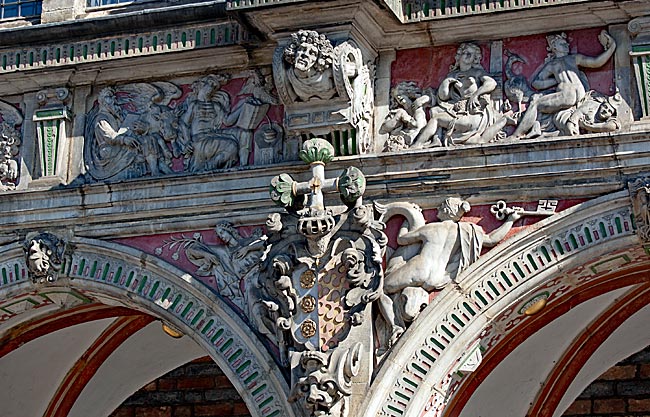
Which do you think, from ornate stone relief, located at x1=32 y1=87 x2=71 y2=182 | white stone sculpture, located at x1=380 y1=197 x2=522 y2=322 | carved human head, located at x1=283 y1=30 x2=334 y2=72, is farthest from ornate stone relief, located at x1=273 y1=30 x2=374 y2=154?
ornate stone relief, located at x1=32 y1=87 x2=71 y2=182

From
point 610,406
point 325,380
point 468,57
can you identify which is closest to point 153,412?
point 610,406

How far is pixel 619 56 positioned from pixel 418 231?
163cm

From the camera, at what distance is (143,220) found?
11.7 m

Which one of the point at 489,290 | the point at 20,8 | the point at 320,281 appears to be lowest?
the point at 489,290

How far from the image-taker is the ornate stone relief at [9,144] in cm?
1213

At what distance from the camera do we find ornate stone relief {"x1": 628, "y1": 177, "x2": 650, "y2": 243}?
10.6 meters

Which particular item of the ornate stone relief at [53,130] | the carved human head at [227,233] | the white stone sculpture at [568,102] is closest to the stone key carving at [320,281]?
the carved human head at [227,233]

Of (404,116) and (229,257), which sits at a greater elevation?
(404,116)

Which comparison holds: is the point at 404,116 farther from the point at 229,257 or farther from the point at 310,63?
the point at 229,257

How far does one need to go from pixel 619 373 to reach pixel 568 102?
2.95m

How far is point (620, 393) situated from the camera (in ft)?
43.2

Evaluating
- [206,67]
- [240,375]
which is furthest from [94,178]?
[240,375]

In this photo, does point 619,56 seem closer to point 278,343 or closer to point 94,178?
point 278,343

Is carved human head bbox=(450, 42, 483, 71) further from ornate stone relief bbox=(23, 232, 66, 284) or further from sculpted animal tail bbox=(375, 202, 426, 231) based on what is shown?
ornate stone relief bbox=(23, 232, 66, 284)
